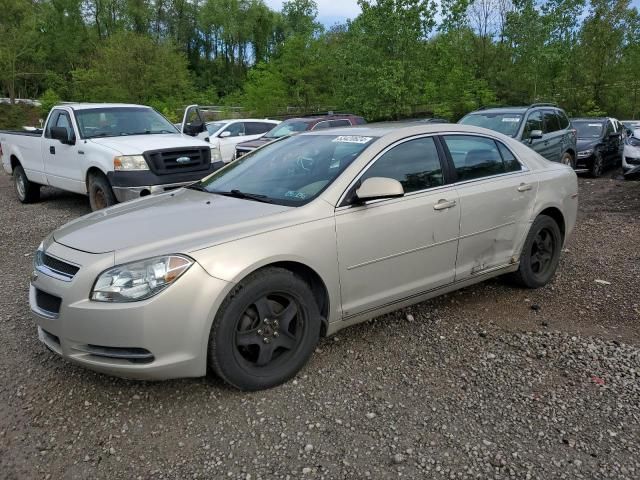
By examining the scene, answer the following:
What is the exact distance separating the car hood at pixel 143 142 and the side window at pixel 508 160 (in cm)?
518

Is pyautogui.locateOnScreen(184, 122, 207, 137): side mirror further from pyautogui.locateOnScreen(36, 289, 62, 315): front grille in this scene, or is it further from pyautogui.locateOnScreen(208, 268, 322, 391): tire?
pyautogui.locateOnScreen(208, 268, 322, 391): tire

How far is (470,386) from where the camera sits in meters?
3.46

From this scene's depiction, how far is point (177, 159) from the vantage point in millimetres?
8453

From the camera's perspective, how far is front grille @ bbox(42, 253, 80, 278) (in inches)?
125

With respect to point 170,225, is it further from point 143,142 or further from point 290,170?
point 143,142

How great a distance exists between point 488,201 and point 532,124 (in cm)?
743

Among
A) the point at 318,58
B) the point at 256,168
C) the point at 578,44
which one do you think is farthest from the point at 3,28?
the point at 256,168

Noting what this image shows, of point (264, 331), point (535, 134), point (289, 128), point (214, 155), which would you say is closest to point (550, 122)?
point (535, 134)

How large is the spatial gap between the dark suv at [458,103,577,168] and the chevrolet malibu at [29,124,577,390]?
612 centimetres

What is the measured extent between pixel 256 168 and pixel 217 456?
2.27 m

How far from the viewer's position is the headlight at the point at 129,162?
8.04 meters

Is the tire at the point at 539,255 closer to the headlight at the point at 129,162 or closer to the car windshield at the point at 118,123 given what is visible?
the headlight at the point at 129,162

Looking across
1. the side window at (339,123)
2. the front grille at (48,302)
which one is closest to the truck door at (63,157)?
the front grille at (48,302)

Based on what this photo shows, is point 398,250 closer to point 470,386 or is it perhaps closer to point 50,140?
point 470,386
